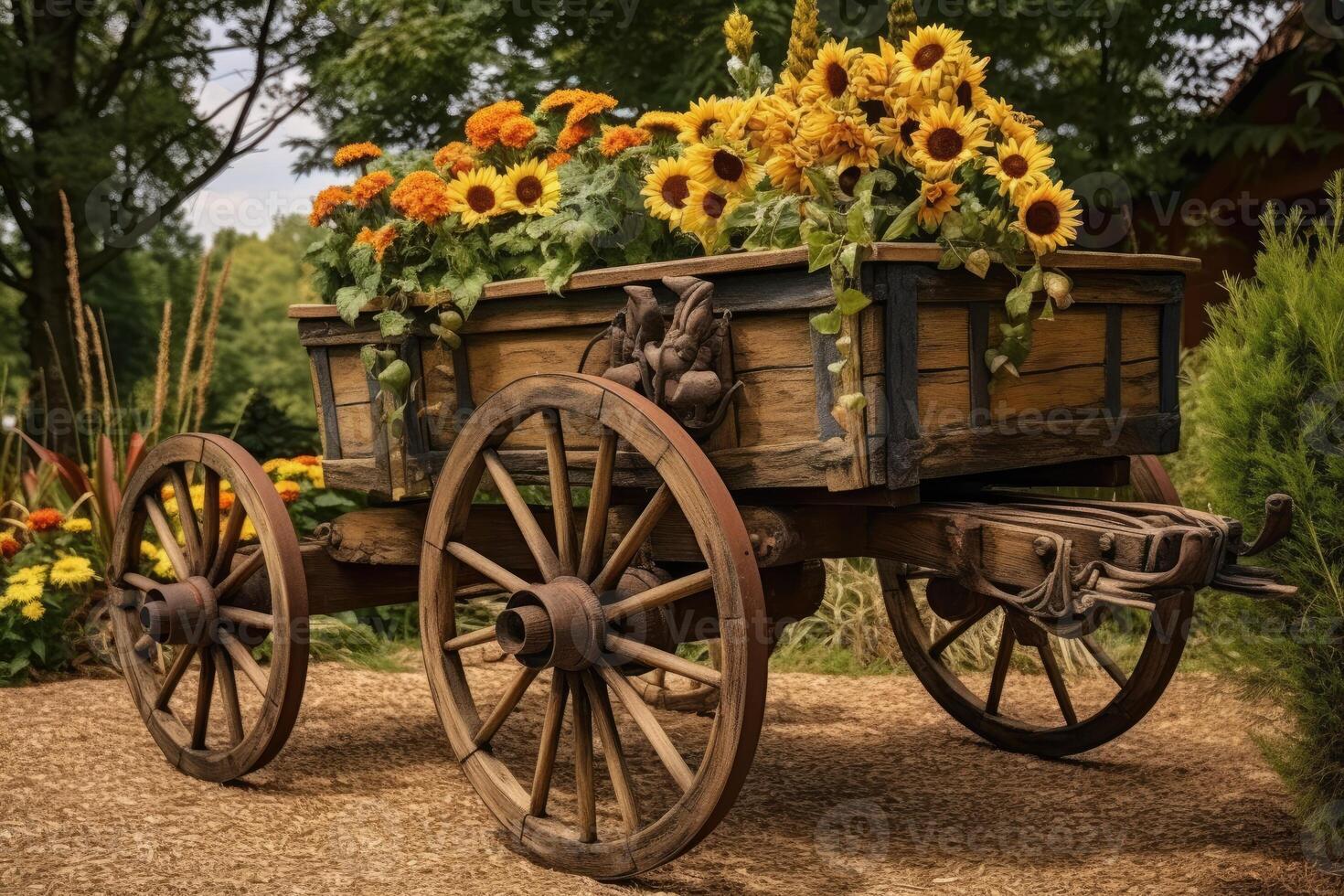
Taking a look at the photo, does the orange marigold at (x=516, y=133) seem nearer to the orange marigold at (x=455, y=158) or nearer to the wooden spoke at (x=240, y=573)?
the orange marigold at (x=455, y=158)

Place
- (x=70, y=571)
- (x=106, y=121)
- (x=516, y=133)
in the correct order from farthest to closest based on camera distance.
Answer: (x=106, y=121) → (x=70, y=571) → (x=516, y=133)

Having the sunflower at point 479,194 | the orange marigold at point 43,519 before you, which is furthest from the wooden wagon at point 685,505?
the orange marigold at point 43,519

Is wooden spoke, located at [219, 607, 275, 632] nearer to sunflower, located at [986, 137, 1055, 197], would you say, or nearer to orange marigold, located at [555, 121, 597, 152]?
orange marigold, located at [555, 121, 597, 152]

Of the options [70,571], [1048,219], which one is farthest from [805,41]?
[70,571]

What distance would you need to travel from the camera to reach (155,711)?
12.6 ft

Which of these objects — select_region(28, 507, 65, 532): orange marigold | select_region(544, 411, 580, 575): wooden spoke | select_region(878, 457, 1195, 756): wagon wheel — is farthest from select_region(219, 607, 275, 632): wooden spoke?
select_region(28, 507, 65, 532): orange marigold

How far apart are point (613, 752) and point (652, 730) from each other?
0.14 metres

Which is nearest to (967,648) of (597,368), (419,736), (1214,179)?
(419,736)

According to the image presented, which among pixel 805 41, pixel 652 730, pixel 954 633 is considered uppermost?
pixel 805 41

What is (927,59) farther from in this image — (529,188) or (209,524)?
(209,524)

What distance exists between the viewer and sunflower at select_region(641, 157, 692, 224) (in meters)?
2.99

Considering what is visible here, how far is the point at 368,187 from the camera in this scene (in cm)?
346

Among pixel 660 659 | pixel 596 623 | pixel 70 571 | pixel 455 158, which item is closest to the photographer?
pixel 660 659

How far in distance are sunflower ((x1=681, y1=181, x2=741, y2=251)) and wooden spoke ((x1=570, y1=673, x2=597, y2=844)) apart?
1009 mm
